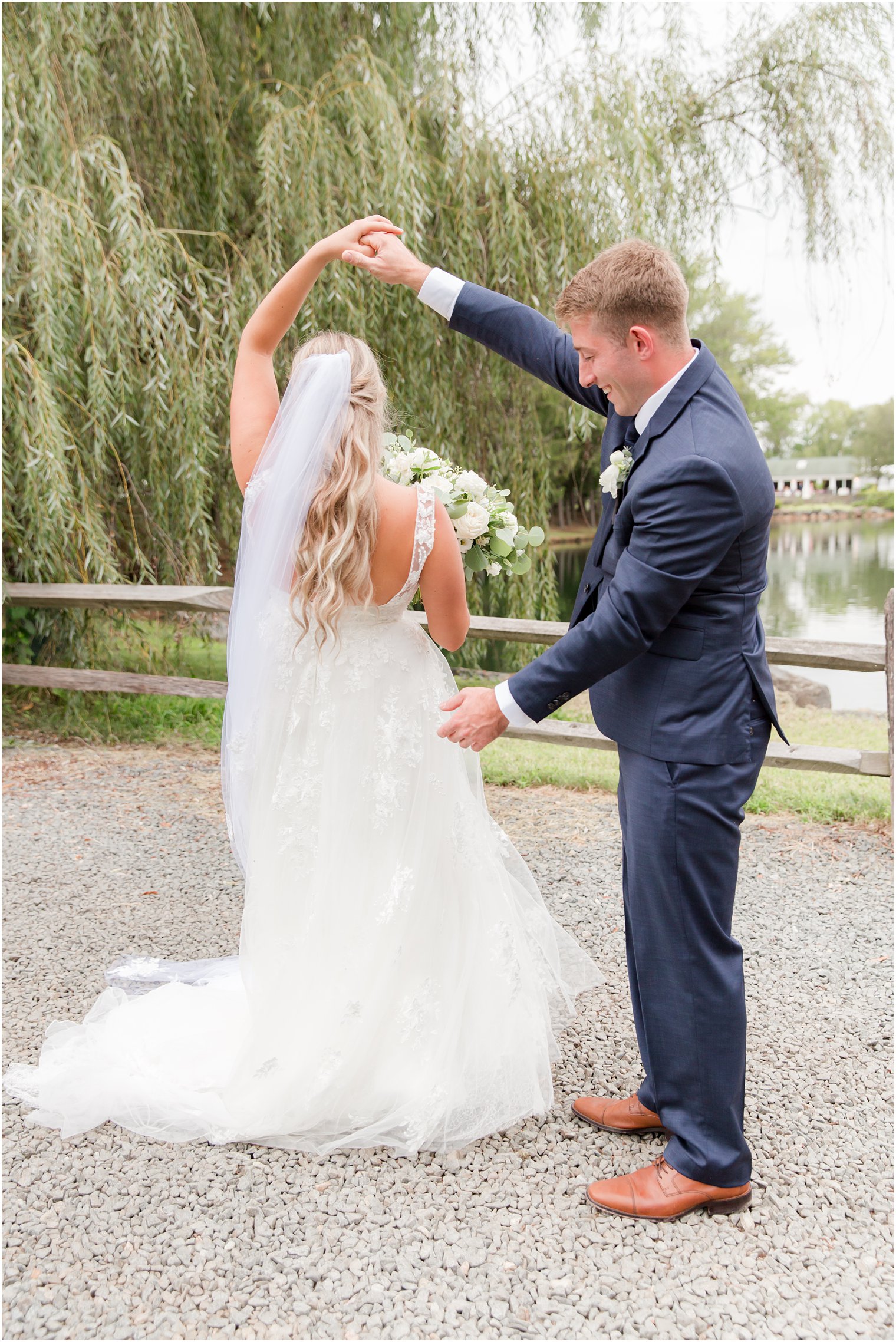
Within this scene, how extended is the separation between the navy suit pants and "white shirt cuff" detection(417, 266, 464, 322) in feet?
4.74

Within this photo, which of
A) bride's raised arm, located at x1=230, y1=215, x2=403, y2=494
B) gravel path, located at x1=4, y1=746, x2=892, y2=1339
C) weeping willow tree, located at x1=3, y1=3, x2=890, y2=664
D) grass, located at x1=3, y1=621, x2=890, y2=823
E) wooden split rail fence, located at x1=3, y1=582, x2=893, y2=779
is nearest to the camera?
gravel path, located at x1=4, y1=746, x2=892, y2=1339

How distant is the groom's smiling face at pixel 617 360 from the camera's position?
6.88 ft

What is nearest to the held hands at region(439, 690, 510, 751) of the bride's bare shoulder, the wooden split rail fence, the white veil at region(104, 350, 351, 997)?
the bride's bare shoulder

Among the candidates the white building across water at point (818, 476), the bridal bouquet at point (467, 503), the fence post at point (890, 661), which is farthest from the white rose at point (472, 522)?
the white building across water at point (818, 476)

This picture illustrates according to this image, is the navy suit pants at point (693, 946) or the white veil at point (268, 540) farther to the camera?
the white veil at point (268, 540)

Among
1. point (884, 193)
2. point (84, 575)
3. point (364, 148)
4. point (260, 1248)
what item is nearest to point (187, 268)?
point (364, 148)

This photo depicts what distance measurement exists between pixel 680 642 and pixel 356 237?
147cm

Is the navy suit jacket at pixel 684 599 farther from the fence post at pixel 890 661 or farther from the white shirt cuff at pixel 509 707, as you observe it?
the fence post at pixel 890 661

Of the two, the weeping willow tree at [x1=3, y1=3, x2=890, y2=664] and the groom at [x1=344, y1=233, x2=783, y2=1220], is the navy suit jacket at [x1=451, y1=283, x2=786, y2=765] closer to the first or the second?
the groom at [x1=344, y1=233, x2=783, y2=1220]

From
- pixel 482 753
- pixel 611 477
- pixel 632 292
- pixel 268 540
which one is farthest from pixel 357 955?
pixel 482 753

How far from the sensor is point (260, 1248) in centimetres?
207

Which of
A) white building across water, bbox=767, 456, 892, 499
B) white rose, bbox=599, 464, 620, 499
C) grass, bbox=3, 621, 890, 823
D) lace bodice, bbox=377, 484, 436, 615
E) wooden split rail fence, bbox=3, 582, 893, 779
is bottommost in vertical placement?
grass, bbox=3, 621, 890, 823

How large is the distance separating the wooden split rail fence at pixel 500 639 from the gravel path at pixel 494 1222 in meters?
1.72

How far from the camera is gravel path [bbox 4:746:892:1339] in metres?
1.91
